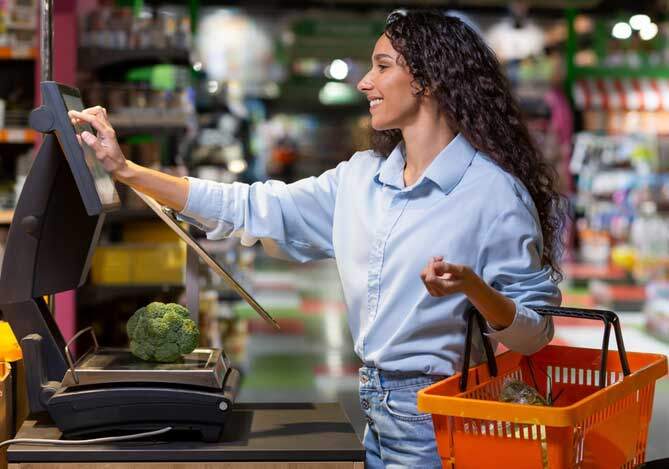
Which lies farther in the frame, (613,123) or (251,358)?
(613,123)

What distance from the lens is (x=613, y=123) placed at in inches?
687

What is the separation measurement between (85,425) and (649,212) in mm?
11207

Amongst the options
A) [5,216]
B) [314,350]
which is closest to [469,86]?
[5,216]

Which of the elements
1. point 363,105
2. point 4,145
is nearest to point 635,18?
point 4,145

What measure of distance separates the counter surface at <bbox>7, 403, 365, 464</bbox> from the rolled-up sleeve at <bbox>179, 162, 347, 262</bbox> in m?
0.52

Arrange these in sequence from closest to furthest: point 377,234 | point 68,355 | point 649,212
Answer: point 68,355
point 377,234
point 649,212

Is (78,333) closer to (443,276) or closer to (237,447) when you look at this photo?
(237,447)

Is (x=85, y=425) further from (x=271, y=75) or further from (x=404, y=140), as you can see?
(x=271, y=75)

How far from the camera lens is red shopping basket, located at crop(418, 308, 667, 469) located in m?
1.87

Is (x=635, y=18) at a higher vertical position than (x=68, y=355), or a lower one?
higher

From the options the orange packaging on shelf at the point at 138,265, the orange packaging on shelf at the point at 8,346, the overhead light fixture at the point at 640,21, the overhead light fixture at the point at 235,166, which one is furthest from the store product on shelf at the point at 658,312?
the orange packaging on shelf at the point at 8,346

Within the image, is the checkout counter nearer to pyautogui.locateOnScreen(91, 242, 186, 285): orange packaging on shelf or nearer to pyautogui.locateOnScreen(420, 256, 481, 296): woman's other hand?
pyautogui.locateOnScreen(420, 256, 481, 296): woman's other hand

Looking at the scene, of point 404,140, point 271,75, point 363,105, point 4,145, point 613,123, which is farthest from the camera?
point 363,105

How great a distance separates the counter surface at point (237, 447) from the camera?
2.08m
